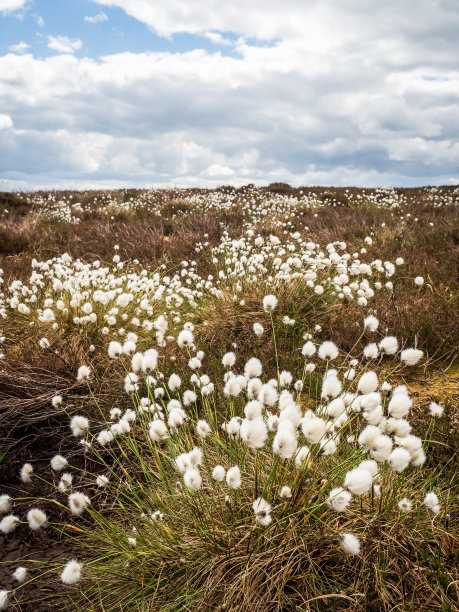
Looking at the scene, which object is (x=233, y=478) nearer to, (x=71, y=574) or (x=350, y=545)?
(x=350, y=545)

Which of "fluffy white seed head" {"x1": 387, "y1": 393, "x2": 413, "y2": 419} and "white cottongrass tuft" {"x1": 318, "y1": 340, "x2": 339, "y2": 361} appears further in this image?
"white cottongrass tuft" {"x1": 318, "y1": 340, "x2": 339, "y2": 361}

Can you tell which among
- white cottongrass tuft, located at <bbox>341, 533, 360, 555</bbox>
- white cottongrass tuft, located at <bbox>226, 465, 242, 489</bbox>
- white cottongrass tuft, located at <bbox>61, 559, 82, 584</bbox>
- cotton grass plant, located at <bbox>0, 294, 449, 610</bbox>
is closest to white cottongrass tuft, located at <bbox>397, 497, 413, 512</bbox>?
cotton grass plant, located at <bbox>0, 294, 449, 610</bbox>

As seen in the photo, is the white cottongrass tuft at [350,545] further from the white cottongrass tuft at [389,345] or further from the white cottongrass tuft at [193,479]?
the white cottongrass tuft at [389,345]

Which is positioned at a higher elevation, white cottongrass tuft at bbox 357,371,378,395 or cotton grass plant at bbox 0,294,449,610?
white cottongrass tuft at bbox 357,371,378,395

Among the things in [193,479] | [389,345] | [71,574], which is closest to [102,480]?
[71,574]

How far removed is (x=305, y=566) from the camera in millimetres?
1779

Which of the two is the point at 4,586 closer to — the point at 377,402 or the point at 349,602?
the point at 349,602

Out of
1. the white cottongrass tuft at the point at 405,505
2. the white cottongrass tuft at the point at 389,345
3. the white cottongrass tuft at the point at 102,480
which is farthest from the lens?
the white cottongrass tuft at the point at 102,480

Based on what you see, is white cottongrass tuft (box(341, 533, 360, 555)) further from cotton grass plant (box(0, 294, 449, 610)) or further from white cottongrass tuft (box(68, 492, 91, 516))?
white cottongrass tuft (box(68, 492, 91, 516))

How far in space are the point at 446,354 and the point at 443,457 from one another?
7.41 ft

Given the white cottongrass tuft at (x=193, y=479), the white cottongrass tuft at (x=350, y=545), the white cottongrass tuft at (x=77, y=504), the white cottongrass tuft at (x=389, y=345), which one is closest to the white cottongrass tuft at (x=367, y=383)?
the white cottongrass tuft at (x=389, y=345)

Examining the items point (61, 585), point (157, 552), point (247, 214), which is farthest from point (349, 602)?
point (247, 214)

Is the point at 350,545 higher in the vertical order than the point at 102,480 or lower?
higher

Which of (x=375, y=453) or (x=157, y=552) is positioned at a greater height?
(x=375, y=453)
